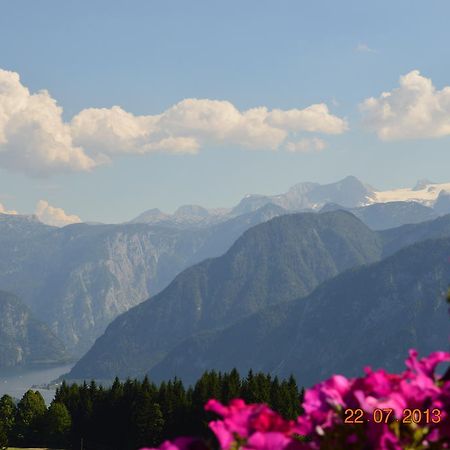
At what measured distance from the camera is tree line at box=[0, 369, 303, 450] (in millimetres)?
140000

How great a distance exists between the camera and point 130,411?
482ft

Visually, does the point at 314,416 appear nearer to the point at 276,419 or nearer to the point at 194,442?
the point at 276,419

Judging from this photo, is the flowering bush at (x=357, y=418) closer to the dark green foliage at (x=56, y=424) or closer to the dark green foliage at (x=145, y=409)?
the dark green foliage at (x=145, y=409)

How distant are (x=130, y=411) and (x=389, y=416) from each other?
146 metres

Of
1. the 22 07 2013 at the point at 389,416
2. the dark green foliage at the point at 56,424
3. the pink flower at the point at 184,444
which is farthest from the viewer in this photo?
the dark green foliage at the point at 56,424

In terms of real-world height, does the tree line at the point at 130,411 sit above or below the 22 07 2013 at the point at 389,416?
below

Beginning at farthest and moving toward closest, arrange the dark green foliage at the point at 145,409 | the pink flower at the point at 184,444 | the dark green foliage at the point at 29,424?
the dark green foliage at the point at 29,424
the dark green foliage at the point at 145,409
the pink flower at the point at 184,444

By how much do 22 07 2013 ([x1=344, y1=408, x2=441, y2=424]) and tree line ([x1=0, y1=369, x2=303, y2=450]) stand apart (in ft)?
411

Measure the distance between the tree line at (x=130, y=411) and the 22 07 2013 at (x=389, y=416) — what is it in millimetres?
125168

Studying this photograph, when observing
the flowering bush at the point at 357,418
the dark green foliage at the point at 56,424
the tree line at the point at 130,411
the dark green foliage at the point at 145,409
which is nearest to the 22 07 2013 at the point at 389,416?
the flowering bush at the point at 357,418

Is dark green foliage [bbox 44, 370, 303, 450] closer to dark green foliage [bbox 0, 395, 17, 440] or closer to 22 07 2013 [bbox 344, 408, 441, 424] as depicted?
dark green foliage [bbox 0, 395, 17, 440]

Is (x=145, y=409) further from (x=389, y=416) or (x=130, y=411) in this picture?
(x=389, y=416)

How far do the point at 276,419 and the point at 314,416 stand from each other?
2.82 feet

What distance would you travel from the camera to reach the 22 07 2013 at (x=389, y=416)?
7.15 meters
